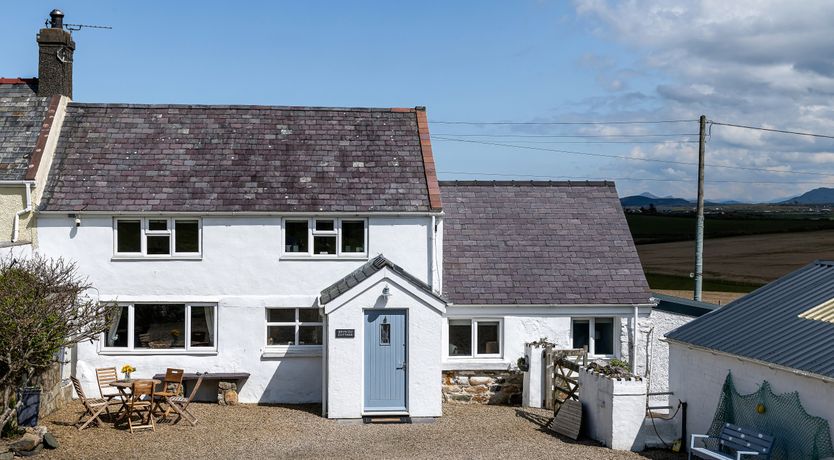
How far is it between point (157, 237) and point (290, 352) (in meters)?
4.55

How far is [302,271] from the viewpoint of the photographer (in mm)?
22406

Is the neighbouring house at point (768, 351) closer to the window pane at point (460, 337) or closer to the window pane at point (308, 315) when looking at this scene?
the window pane at point (460, 337)

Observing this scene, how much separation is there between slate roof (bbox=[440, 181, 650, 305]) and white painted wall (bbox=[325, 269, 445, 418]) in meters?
2.65

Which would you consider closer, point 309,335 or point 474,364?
point 309,335

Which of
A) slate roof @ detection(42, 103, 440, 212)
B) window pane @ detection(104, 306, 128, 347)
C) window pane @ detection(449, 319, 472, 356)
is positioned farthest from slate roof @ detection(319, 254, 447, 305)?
window pane @ detection(104, 306, 128, 347)

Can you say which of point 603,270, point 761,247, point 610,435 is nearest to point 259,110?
point 603,270

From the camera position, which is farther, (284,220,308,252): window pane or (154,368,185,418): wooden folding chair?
(284,220,308,252): window pane

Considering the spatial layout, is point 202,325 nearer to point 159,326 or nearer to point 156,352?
point 159,326

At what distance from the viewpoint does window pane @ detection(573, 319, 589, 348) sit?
78.2ft

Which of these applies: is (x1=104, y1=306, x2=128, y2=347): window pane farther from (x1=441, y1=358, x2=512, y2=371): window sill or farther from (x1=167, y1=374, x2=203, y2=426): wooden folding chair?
(x1=441, y1=358, x2=512, y2=371): window sill

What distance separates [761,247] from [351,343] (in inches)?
2361

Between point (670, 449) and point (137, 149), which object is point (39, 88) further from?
point (670, 449)

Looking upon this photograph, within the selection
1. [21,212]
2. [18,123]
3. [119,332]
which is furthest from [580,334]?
[18,123]

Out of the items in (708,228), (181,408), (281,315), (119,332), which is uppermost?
(708,228)
